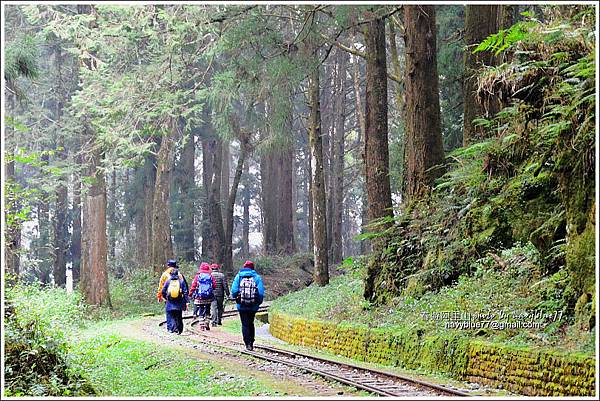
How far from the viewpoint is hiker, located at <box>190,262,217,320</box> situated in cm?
1944

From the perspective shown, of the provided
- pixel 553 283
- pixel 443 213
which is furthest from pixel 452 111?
pixel 553 283

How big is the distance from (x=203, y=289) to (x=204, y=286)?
11 centimetres

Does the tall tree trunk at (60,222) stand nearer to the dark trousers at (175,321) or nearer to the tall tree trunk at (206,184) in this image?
the tall tree trunk at (206,184)

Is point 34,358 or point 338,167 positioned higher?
point 338,167

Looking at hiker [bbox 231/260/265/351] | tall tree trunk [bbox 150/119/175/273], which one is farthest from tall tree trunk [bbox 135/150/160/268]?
hiker [bbox 231/260/265/351]

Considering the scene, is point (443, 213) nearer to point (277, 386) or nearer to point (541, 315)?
→ point (541, 315)

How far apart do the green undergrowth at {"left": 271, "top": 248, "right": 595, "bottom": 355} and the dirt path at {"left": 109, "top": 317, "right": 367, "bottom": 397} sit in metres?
2.01

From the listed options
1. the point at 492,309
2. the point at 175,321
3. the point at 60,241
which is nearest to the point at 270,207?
the point at 60,241

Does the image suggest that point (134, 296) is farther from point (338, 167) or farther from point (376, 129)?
point (376, 129)

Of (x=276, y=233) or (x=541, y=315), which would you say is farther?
(x=276, y=233)

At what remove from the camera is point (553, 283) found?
1041 cm

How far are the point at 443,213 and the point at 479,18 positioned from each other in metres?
4.41

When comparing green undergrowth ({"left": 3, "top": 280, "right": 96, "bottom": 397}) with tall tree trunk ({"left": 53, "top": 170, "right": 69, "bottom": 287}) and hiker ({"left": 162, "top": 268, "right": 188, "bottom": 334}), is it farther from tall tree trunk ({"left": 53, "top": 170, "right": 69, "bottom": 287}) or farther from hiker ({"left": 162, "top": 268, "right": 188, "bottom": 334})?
tall tree trunk ({"left": 53, "top": 170, "right": 69, "bottom": 287})

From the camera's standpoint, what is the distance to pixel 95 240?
2767 cm
